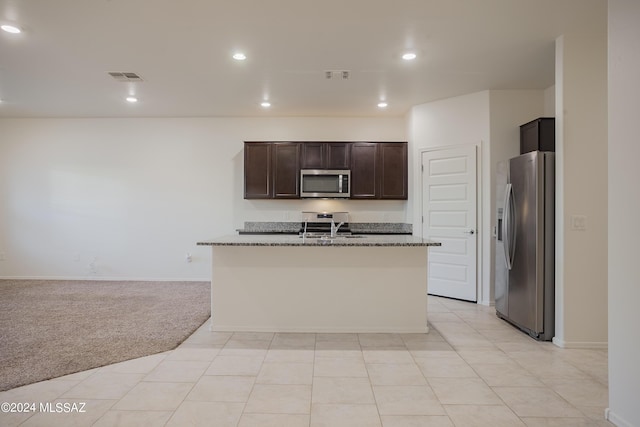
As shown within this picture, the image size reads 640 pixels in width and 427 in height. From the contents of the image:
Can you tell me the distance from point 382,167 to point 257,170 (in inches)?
78.4

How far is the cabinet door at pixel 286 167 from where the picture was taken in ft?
18.6

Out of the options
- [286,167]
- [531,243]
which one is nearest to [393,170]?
[286,167]

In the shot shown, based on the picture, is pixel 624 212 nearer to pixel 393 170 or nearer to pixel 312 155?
pixel 393 170

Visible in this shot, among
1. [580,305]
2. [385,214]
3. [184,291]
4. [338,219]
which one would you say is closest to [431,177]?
[385,214]

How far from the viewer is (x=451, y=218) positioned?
4938mm

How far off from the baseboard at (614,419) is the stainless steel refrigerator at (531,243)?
4.29 ft

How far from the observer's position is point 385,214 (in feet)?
19.6

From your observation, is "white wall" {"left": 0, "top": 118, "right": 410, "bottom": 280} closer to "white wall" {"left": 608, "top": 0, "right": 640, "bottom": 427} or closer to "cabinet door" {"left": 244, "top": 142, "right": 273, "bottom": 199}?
"cabinet door" {"left": 244, "top": 142, "right": 273, "bottom": 199}

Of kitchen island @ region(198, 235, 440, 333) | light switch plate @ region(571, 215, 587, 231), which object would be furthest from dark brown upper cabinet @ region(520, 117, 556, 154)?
Answer: kitchen island @ region(198, 235, 440, 333)

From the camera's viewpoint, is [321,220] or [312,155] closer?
[312,155]

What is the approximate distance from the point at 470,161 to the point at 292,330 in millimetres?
3166

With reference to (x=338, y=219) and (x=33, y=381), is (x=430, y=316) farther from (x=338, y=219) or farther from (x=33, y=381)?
(x=33, y=381)

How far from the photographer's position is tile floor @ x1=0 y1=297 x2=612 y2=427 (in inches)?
81.3

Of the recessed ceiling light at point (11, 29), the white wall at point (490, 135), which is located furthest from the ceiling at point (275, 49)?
the white wall at point (490, 135)
